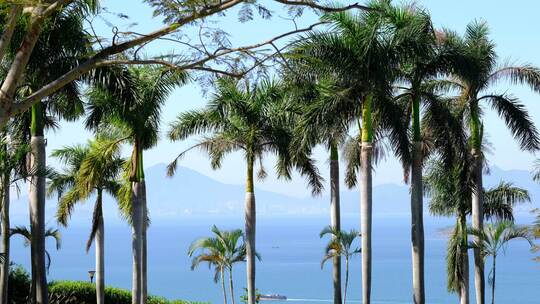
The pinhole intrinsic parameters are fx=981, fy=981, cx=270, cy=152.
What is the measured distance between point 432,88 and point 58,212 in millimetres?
8885

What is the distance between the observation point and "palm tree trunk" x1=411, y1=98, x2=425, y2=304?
18.7m

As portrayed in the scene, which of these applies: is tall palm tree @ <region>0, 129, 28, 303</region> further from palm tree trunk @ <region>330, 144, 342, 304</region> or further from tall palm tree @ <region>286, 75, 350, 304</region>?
palm tree trunk @ <region>330, 144, 342, 304</region>

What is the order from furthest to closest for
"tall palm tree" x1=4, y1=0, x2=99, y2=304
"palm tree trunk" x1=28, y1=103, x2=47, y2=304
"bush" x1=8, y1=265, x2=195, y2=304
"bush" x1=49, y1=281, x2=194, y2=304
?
"bush" x1=49, y1=281, x2=194, y2=304
"bush" x1=8, y1=265, x2=195, y2=304
"palm tree trunk" x1=28, y1=103, x2=47, y2=304
"tall palm tree" x1=4, y1=0, x2=99, y2=304

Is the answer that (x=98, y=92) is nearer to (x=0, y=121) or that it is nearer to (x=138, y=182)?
(x=138, y=182)

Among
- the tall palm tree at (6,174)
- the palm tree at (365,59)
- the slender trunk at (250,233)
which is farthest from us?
the slender trunk at (250,233)

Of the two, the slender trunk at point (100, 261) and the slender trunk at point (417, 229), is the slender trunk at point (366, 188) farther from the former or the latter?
the slender trunk at point (100, 261)

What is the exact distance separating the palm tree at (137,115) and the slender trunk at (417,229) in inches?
188

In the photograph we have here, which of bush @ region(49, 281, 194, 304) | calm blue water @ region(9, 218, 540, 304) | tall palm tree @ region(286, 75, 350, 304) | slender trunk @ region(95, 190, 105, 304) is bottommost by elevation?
calm blue water @ region(9, 218, 540, 304)

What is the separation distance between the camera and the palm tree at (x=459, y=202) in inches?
845

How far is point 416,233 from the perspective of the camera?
18.9 m

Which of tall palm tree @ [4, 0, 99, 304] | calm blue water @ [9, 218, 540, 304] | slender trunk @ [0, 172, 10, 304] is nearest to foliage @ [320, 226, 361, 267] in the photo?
tall palm tree @ [4, 0, 99, 304]

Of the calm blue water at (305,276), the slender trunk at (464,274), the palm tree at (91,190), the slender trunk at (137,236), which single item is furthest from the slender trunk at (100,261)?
the calm blue water at (305,276)

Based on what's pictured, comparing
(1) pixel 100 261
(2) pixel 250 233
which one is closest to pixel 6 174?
(2) pixel 250 233

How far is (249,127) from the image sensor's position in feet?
68.1
